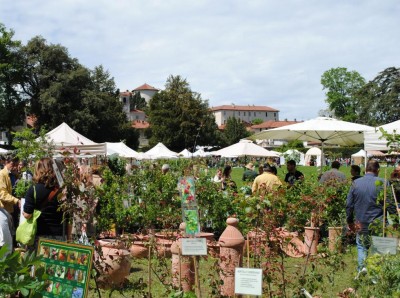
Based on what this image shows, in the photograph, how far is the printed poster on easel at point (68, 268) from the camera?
3.08 metres

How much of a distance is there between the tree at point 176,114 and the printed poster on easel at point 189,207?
47.2 metres

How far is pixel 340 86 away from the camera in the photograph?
242 ft

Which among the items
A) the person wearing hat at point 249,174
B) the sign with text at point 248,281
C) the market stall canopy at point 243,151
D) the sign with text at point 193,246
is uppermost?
the market stall canopy at point 243,151

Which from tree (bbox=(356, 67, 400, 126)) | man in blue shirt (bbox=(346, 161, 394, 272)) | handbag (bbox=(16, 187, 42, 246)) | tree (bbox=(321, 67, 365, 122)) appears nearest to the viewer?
handbag (bbox=(16, 187, 42, 246))

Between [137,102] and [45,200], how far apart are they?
412 ft

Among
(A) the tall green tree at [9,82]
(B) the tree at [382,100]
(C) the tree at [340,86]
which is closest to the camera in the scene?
(A) the tall green tree at [9,82]

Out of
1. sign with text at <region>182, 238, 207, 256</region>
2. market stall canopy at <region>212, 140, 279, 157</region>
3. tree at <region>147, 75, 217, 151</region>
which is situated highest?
tree at <region>147, 75, 217, 151</region>

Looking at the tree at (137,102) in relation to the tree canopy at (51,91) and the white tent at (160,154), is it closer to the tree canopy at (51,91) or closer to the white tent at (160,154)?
the tree canopy at (51,91)

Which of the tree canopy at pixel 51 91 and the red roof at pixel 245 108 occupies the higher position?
the red roof at pixel 245 108

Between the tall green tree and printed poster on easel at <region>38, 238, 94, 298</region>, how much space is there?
128 ft

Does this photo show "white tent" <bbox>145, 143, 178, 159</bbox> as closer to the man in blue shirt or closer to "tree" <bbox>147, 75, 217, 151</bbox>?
the man in blue shirt

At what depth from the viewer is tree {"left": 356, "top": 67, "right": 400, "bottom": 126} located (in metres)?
52.1

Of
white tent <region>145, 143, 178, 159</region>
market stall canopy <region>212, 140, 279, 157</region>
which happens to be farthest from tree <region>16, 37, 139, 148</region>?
market stall canopy <region>212, 140, 279, 157</region>

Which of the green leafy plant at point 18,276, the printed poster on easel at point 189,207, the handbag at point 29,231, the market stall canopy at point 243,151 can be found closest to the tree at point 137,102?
the market stall canopy at point 243,151
